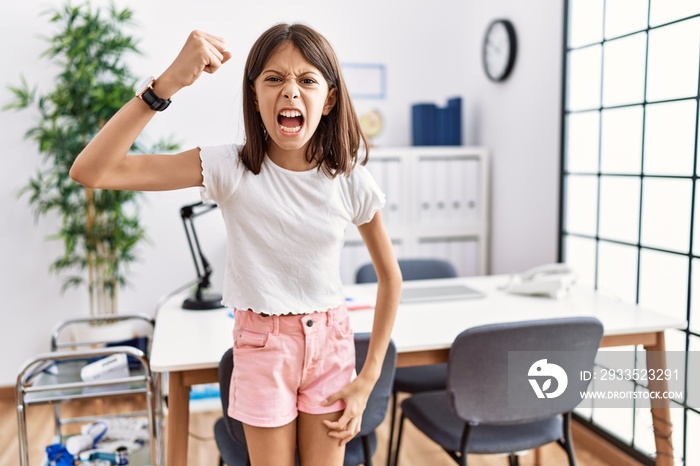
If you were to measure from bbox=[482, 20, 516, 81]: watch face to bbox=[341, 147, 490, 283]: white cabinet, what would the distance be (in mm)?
461

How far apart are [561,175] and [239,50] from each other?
195cm

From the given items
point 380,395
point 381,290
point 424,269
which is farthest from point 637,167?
point 381,290

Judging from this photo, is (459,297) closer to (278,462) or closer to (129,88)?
(278,462)

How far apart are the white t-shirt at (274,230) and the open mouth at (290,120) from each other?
3.7 inches

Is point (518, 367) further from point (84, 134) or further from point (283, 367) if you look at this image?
point (84, 134)

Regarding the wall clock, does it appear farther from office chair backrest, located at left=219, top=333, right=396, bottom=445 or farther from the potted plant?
office chair backrest, located at left=219, top=333, right=396, bottom=445

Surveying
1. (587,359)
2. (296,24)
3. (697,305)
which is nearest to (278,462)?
(296,24)

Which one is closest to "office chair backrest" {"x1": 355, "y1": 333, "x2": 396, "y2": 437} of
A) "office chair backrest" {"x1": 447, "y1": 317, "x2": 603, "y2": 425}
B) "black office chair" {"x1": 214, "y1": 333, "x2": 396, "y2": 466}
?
"black office chair" {"x1": 214, "y1": 333, "x2": 396, "y2": 466}

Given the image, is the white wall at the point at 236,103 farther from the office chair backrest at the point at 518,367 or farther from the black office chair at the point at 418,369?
the office chair backrest at the point at 518,367

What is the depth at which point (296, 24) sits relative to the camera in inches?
47.1

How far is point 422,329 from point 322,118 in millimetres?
897

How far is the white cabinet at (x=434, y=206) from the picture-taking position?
3594mm

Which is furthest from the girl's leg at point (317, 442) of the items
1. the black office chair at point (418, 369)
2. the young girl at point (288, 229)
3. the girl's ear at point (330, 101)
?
the black office chair at point (418, 369)

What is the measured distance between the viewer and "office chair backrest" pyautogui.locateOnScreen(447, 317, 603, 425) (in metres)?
1.71
